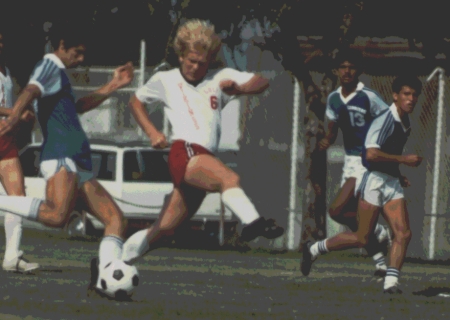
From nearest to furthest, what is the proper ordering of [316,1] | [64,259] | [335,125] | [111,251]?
[111,251], [335,125], [64,259], [316,1]

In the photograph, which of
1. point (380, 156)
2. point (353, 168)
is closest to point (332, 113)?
point (353, 168)

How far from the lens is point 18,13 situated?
987 inches

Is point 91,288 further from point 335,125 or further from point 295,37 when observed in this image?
point 295,37

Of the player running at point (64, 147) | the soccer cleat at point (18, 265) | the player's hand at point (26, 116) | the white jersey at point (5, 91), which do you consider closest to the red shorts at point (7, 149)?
the white jersey at point (5, 91)

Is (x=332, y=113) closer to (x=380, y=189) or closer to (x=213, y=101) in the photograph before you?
(x=380, y=189)

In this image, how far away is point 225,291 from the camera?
11953 mm

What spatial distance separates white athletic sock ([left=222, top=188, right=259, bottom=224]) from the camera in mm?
10328

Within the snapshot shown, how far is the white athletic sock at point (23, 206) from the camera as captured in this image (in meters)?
10.9

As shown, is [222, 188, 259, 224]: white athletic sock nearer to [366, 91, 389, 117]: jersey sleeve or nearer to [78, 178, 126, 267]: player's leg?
[78, 178, 126, 267]: player's leg

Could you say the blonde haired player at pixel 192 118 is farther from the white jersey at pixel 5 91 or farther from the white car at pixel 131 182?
the white car at pixel 131 182

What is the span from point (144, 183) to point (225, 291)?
1042 centimetres

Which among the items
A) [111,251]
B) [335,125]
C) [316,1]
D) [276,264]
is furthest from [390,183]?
[316,1]

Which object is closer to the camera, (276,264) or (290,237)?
(276,264)

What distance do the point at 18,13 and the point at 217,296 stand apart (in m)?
14.5
